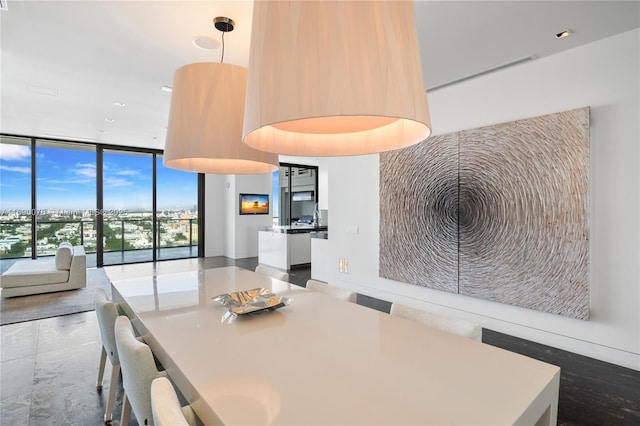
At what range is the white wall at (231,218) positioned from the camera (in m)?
8.32

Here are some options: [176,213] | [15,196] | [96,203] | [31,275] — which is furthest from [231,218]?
[15,196]

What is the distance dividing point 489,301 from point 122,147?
26.5 ft

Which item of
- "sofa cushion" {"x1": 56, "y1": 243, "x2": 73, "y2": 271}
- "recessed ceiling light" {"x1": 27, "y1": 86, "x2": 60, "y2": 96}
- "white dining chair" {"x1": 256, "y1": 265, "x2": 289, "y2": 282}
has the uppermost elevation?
"recessed ceiling light" {"x1": 27, "y1": 86, "x2": 60, "y2": 96}

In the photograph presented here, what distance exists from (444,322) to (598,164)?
236cm

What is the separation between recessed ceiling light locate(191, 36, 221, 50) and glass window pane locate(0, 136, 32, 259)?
6.31 metres

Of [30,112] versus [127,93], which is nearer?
[127,93]

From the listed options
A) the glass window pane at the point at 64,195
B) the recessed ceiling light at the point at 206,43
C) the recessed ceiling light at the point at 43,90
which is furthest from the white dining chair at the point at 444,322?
the glass window pane at the point at 64,195

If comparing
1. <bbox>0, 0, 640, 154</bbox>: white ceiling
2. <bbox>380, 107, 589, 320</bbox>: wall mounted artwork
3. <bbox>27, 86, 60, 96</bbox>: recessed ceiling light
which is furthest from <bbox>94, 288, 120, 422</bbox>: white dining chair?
<bbox>27, 86, 60, 96</bbox>: recessed ceiling light

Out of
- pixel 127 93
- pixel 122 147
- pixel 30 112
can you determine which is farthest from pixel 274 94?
pixel 122 147

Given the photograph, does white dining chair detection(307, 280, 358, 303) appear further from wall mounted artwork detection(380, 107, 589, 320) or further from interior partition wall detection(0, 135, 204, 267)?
interior partition wall detection(0, 135, 204, 267)

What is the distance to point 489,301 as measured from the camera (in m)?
3.48

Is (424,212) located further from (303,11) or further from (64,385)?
(64,385)

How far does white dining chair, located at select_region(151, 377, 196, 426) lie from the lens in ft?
2.73

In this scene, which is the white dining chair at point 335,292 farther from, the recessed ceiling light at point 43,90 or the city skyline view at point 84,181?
the city skyline view at point 84,181
